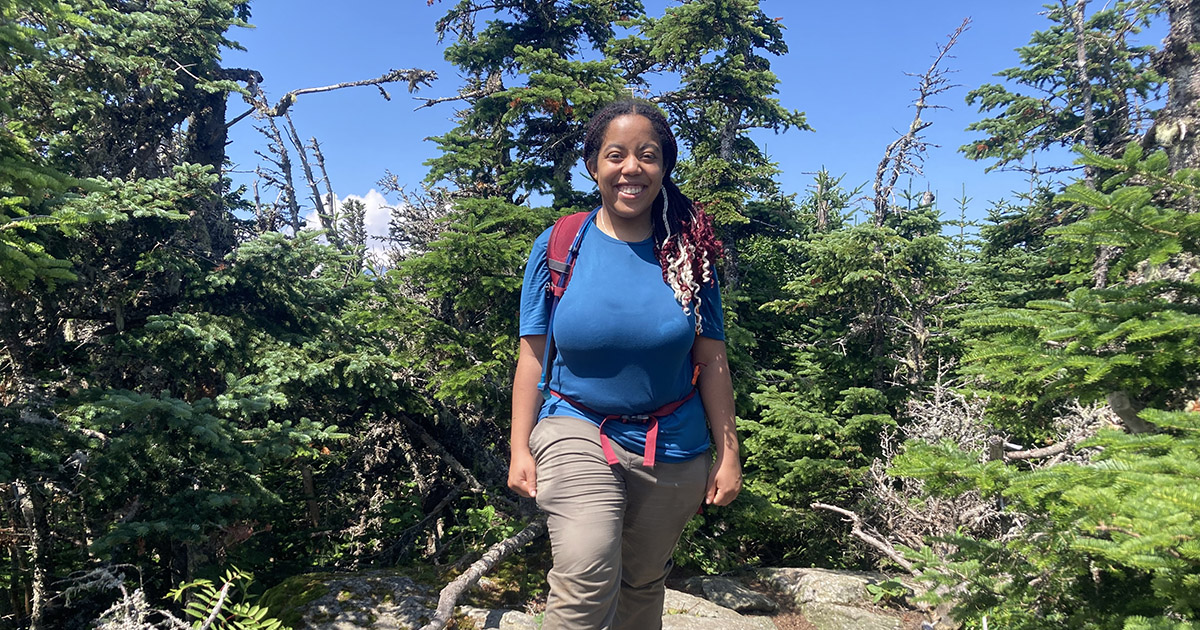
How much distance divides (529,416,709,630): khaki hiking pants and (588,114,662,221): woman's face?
3.12ft

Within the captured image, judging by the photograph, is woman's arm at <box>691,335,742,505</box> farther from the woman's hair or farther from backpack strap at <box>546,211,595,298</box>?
backpack strap at <box>546,211,595,298</box>

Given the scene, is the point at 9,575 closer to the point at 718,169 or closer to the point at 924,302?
the point at 718,169

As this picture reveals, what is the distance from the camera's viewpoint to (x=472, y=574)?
6262mm

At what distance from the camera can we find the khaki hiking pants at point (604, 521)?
2.11 metres

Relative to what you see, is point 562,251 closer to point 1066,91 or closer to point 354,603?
point 354,603

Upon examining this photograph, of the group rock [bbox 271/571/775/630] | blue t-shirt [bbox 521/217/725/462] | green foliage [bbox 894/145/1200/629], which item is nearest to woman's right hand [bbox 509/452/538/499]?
blue t-shirt [bbox 521/217/725/462]

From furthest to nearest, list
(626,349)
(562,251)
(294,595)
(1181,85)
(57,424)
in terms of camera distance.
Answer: (1181,85) < (294,595) < (57,424) < (562,251) < (626,349)

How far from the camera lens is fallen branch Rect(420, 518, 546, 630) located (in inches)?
219

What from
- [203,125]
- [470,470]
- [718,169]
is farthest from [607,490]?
[203,125]

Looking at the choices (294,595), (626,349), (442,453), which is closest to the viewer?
(626,349)

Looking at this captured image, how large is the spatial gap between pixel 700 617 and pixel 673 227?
5.84m

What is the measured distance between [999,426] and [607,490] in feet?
11.0

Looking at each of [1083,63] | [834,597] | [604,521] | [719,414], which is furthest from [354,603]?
[1083,63]

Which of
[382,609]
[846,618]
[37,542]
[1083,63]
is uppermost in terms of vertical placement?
[1083,63]
